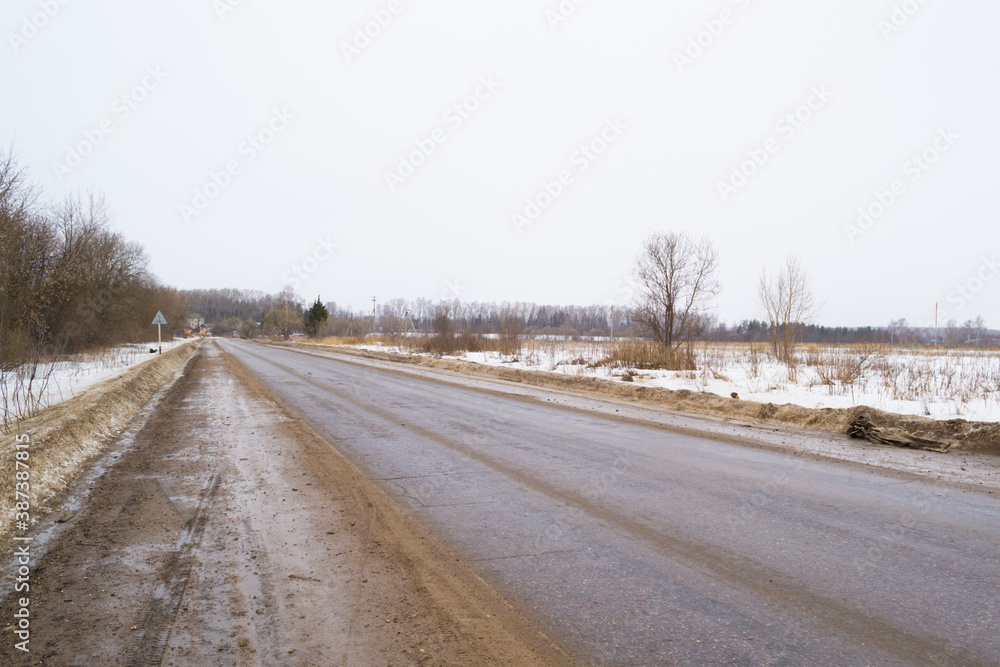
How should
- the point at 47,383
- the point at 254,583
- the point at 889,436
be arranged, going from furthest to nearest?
the point at 47,383 < the point at 889,436 < the point at 254,583

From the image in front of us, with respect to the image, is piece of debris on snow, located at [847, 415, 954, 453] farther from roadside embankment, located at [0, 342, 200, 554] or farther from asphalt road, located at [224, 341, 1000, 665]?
roadside embankment, located at [0, 342, 200, 554]

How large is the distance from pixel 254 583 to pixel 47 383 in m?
11.1

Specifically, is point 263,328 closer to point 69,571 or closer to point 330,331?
point 330,331

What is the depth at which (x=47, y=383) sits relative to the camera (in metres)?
11.8

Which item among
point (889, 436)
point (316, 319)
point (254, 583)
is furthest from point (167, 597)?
point (316, 319)

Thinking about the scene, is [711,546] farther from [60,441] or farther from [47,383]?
[47,383]

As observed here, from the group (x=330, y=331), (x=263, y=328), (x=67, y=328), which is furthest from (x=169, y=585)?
(x=263, y=328)

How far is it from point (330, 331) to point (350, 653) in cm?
9447

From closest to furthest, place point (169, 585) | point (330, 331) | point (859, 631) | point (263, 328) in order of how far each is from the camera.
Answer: point (859, 631) < point (169, 585) < point (330, 331) < point (263, 328)

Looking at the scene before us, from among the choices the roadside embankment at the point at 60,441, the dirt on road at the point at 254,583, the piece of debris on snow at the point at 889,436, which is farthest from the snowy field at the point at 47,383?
the piece of debris on snow at the point at 889,436

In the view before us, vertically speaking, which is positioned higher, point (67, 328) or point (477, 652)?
point (67, 328)

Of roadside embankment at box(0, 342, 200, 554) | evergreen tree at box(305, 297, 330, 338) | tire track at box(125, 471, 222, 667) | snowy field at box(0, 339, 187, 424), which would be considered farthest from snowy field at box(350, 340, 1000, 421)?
evergreen tree at box(305, 297, 330, 338)

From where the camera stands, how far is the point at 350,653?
10.1 feet

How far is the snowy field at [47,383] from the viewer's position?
409 inches
